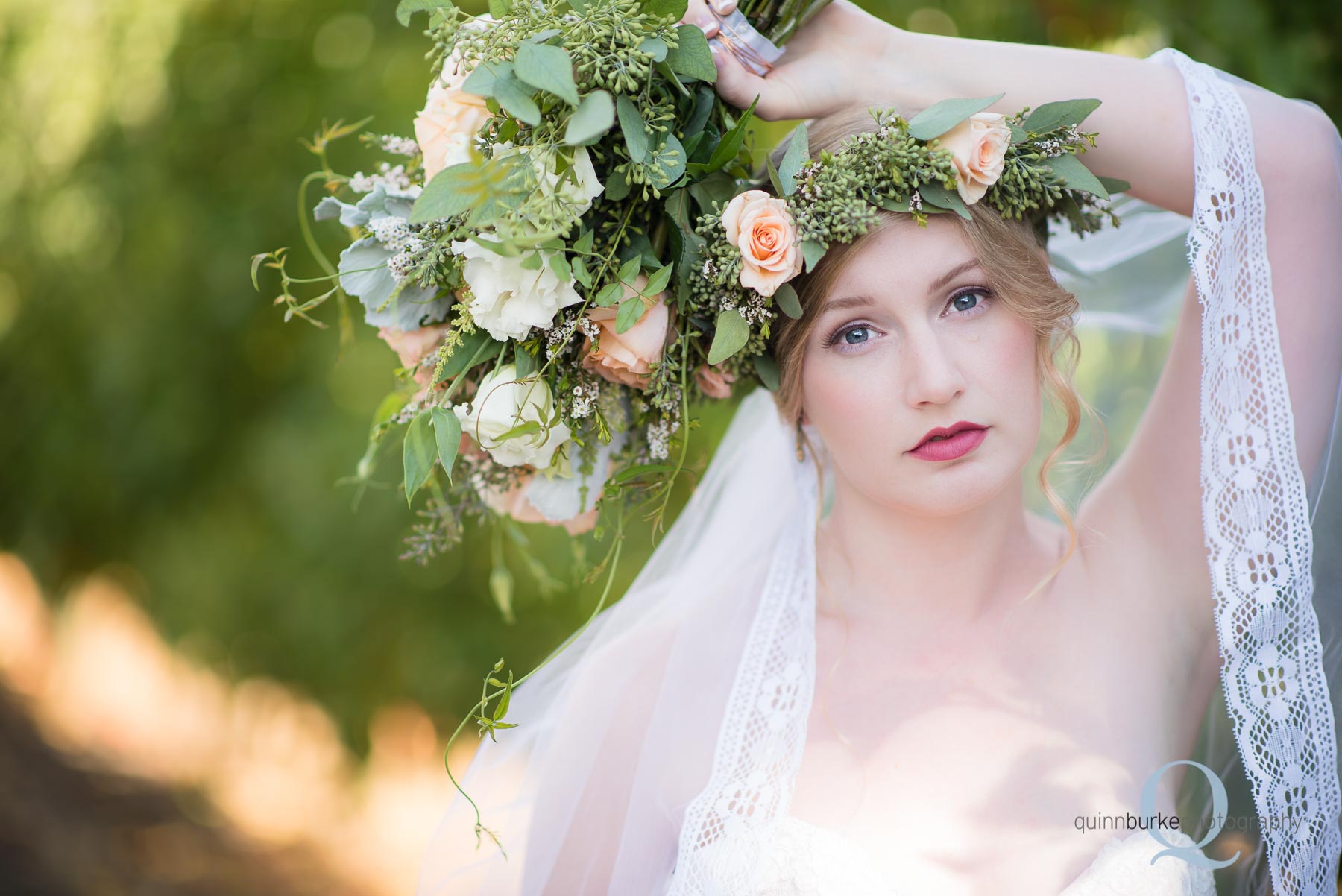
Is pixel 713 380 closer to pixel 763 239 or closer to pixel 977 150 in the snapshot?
pixel 763 239

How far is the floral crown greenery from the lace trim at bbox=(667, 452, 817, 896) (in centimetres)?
33

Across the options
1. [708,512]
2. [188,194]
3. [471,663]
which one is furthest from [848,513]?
[188,194]

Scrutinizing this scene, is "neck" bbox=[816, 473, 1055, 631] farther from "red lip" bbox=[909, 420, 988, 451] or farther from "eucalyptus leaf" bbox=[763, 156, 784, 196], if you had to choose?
"eucalyptus leaf" bbox=[763, 156, 784, 196]

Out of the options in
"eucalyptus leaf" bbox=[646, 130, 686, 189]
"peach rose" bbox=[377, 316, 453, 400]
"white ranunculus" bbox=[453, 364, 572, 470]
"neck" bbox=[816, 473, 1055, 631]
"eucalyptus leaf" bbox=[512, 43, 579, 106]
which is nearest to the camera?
"eucalyptus leaf" bbox=[512, 43, 579, 106]

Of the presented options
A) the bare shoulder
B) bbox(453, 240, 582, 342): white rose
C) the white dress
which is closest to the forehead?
bbox(453, 240, 582, 342): white rose

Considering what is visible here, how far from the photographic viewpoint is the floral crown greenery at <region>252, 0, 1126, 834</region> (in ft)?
4.27

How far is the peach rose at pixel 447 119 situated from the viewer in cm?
143

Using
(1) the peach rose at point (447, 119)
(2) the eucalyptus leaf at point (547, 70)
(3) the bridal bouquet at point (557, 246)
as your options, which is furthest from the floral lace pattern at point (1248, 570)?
(1) the peach rose at point (447, 119)

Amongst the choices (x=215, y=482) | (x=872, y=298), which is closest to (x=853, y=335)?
(x=872, y=298)

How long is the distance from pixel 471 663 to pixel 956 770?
7.95 ft

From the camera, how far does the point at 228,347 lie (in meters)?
3.96

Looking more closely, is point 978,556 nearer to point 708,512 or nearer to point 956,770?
point 956,770

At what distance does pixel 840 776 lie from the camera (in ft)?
5.12

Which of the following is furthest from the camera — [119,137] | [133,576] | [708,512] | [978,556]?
[133,576]
